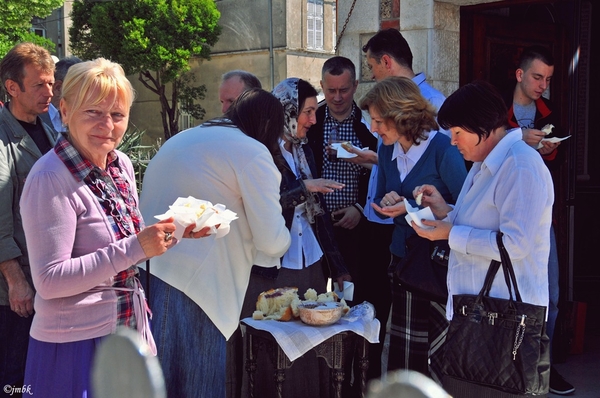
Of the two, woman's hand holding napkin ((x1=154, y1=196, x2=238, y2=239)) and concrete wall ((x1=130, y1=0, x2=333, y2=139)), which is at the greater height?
concrete wall ((x1=130, y1=0, x2=333, y2=139))

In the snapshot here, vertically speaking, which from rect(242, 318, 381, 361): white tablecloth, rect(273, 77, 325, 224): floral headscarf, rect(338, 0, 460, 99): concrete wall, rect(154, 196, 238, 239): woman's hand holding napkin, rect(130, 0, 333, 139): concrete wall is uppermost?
rect(130, 0, 333, 139): concrete wall

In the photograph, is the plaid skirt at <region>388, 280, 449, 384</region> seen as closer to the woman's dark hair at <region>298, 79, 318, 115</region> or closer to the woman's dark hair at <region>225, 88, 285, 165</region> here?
the woman's dark hair at <region>225, 88, 285, 165</region>

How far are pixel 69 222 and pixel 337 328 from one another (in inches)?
61.3

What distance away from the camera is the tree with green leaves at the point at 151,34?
2919cm

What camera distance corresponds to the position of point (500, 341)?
2822 millimetres

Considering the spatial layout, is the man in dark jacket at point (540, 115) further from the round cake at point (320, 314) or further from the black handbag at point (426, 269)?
the round cake at point (320, 314)

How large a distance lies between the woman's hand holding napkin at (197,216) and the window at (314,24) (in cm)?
2816

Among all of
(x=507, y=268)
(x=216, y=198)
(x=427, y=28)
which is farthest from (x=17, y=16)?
(x=507, y=268)

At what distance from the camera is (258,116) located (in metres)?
3.51

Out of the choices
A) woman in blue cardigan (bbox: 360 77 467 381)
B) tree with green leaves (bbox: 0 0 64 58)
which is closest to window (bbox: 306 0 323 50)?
tree with green leaves (bbox: 0 0 64 58)

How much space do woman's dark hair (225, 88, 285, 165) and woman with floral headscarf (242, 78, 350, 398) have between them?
0.69 ft

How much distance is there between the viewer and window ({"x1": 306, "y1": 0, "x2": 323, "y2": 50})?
101 ft

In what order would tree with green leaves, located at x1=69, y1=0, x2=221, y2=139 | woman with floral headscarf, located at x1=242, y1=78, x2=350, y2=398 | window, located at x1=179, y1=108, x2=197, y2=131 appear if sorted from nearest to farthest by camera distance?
woman with floral headscarf, located at x1=242, y1=78, x2=350, y2=398
tree with green leaves, located at x1=69, y1=0, x2=221, y2=139
window, located at x1=179, y1=108, x2=197, y2=131

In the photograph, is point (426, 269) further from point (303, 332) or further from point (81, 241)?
point (81, 241)
